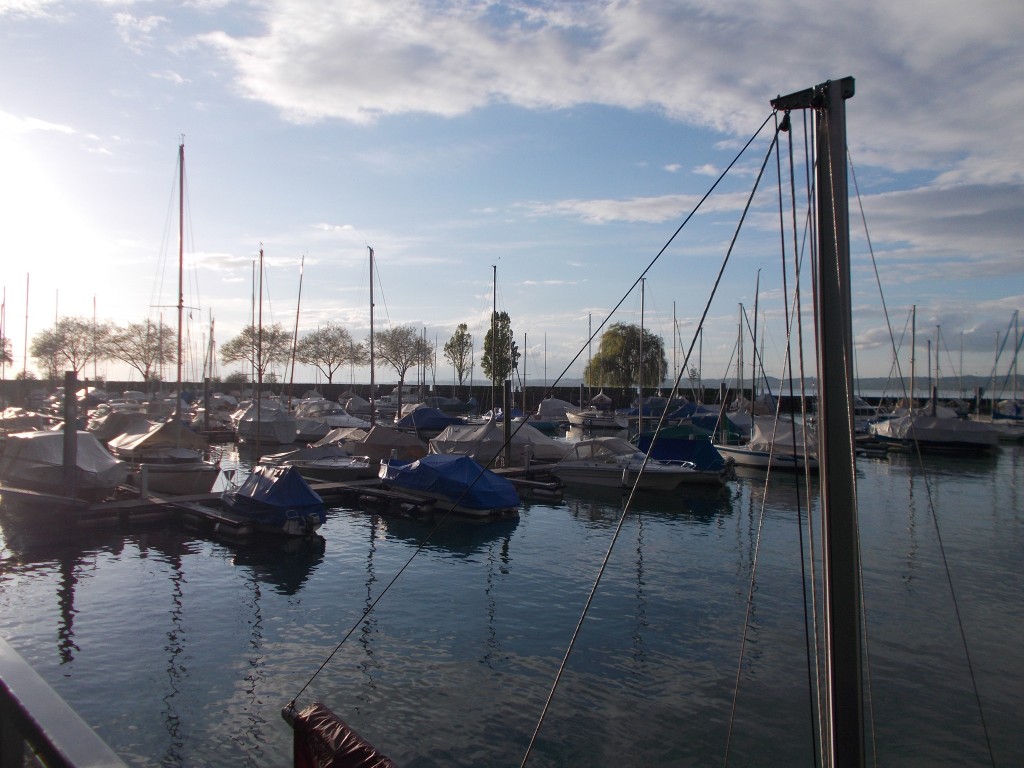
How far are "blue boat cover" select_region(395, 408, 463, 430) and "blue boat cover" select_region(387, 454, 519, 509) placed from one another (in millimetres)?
26869

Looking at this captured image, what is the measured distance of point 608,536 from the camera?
27.3 m

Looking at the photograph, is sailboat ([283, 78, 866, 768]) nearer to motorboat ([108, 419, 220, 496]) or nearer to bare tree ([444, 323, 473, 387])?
motorboat ([108, 419, 220, 496])

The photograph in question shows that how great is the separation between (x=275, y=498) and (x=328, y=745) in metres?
20.5

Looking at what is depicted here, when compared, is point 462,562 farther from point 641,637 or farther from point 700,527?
point 700,527

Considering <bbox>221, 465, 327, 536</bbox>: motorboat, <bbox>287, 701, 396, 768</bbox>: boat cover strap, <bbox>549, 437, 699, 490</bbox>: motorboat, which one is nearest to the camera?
<bbox>287, 701, 396, 768</bbox>: boat cover strap

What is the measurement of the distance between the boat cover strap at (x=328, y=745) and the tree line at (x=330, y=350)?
82.7 m

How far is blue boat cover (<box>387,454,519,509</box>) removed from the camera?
29.2 m

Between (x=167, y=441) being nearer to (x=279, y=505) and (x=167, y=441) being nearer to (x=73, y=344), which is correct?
(x=279, y=505)

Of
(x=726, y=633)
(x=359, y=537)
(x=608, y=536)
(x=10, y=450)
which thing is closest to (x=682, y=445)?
(x=608, y=536)

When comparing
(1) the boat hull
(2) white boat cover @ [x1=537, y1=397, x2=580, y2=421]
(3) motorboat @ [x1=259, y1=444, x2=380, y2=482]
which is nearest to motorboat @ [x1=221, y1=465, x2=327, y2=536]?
(3) motorboat @ [x1=259, y1=444, x2=380, y2=482]

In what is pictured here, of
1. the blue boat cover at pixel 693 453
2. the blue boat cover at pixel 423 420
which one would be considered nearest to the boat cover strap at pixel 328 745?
the blue boat cover at pixel 693 453

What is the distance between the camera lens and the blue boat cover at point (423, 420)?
59.2 metres

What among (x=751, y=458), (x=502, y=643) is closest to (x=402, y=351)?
(x=751, y=458)

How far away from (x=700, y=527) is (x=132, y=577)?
19729 mm
